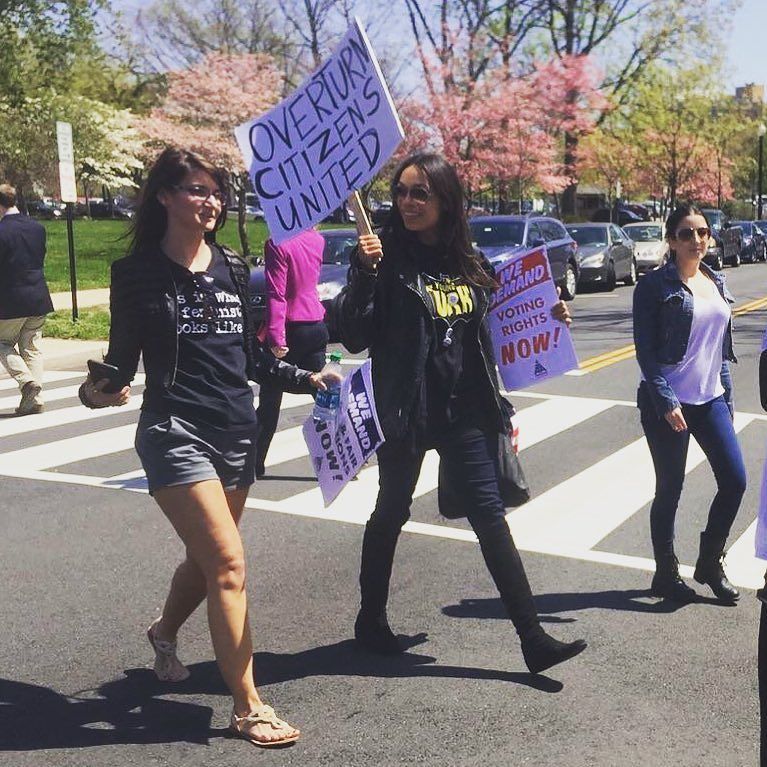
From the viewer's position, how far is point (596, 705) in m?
3.81

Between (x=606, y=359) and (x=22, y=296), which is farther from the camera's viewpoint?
(x=606, y=359)

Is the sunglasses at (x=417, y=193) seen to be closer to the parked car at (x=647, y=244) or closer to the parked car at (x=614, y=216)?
the parked car at (x=647, y=244)

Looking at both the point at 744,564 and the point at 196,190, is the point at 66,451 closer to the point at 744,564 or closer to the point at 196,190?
the point at 744,564

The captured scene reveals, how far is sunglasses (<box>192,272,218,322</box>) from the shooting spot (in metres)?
3.57

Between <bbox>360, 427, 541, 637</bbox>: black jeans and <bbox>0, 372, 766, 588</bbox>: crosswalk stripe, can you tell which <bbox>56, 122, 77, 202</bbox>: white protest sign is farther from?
<bbox>360, 427, 541, 637</bbox>: black jeans

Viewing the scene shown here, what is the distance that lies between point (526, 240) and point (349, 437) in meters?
17.4

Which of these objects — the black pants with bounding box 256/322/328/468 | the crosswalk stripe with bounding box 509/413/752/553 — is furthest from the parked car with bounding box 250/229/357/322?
the crosswalk stripe with bounding box 509/413/752/553

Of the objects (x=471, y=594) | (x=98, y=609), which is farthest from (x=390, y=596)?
(x=98, y=609)

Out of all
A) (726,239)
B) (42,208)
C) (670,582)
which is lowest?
(670,582)

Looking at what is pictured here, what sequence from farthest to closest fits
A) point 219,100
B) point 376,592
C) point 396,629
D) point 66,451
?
1. point 219,100
2. point 66,451
3. point 396,629
4. point 376,592

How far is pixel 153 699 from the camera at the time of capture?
3.91 m

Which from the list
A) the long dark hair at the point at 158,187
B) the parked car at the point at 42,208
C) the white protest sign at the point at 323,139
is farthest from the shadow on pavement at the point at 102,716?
the parked car at the point at 42,208

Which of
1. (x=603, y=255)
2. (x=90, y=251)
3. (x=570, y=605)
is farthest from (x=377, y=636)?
(x=90, y=251)

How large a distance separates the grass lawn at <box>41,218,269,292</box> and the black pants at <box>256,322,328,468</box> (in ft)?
27.6
